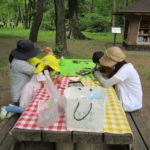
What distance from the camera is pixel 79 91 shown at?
5.12 feet

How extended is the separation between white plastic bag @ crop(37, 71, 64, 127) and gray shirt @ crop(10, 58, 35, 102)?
123 cm

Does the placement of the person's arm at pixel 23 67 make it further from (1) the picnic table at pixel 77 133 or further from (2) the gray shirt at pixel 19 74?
(1) the picnic table at pixel 77 133

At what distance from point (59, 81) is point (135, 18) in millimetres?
9357

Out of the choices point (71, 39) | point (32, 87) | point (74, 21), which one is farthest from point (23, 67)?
point (74, 21)

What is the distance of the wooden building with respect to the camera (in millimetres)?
10258

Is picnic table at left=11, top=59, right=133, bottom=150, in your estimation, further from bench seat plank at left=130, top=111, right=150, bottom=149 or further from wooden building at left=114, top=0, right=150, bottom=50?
wooden building at left=114, top=0, right=150, bottom=50

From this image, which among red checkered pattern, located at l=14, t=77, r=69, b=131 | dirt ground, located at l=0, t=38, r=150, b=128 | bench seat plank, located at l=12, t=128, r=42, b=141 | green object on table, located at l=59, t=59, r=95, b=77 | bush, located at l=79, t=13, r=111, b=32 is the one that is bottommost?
dirt ground, located at l=0, t=38, r=150, b=128

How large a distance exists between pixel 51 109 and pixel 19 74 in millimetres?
1392

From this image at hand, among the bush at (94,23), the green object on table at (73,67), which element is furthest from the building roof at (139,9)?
the bush at (94,23)

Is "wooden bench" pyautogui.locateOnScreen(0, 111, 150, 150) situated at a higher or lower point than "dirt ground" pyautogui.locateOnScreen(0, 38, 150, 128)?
higher

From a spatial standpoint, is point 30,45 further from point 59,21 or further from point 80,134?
point 59,21

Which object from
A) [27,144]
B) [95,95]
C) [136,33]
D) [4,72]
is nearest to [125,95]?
[95,95]

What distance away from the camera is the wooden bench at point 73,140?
1494 millimetres

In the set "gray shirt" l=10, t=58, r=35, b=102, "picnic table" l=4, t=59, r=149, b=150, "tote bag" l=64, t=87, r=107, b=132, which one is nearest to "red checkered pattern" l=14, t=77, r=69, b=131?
"picnic table" l=4, t=59, r=149, b=150
